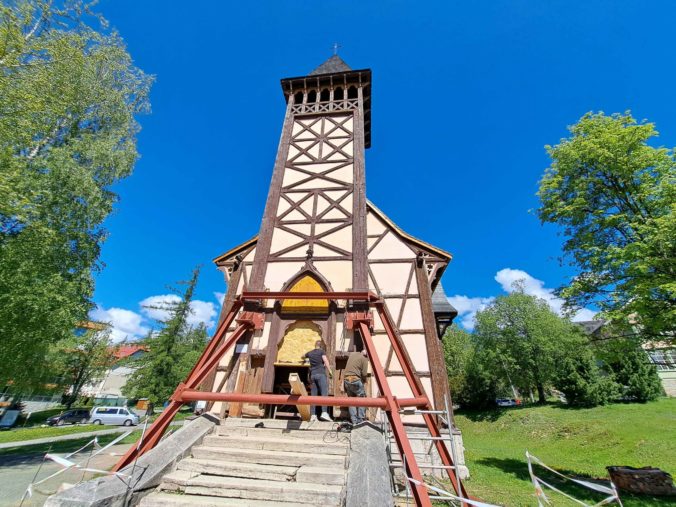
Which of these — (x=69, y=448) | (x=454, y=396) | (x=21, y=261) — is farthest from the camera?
(x=454, y=396)

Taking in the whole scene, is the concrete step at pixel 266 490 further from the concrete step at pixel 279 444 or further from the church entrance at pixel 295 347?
the church entrance at pixel 295 347

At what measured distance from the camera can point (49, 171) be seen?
32.5 ft

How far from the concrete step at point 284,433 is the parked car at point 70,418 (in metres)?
27.0

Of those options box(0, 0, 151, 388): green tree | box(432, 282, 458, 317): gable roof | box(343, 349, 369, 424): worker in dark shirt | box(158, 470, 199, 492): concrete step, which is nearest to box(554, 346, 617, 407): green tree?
box(432, 282, 458, 317): gable roof

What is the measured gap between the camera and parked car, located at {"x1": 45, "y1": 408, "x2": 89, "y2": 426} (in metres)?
22.6

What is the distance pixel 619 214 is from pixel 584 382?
19.9 m

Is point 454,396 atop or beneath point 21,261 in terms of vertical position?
beneath

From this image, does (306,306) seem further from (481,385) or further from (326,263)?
(481,385)

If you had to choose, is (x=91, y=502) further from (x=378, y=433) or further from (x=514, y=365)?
(x=514, y=365)

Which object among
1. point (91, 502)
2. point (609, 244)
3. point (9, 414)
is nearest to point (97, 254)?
point (91, 502)

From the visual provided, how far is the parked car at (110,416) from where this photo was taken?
23766mm

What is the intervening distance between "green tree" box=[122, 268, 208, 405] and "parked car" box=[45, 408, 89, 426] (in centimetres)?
295

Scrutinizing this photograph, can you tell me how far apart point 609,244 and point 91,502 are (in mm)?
12448

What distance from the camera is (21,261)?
866 centimetres
